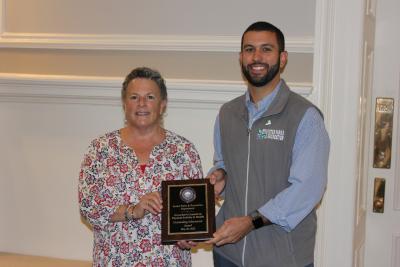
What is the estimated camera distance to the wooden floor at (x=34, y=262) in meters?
3.51

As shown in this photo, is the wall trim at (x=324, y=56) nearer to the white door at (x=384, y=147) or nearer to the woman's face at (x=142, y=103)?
the white door at (x=384, y=147)

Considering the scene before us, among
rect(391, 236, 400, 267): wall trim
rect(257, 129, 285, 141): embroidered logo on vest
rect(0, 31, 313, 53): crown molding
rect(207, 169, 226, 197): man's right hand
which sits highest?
rect(0, 31, 313, 53): crown molding

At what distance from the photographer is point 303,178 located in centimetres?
234

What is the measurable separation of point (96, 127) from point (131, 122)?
0.93 m

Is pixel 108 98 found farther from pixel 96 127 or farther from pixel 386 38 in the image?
pixel 386 38

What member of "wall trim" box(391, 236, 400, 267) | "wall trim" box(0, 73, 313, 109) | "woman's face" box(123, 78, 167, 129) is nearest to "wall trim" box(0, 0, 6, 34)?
"wall trim" box(0, 73, 313, 109)

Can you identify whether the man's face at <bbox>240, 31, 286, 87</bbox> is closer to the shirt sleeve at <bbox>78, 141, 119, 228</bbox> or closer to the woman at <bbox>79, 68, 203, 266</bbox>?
the woman at <bbox>79, 68, 203, 266</bbox>

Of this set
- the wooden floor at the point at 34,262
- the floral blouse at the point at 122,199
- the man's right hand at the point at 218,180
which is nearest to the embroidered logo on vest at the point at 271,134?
the man's right hand at the point at 218,180

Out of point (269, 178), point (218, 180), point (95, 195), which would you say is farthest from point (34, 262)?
point (269, 178)

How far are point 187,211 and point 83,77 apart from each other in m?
1.35

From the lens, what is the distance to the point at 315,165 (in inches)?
92.7

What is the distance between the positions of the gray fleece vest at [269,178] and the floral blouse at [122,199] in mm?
311

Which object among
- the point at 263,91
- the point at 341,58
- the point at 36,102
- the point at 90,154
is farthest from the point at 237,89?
the point at 36,102

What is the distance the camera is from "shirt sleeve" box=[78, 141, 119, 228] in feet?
8.38
